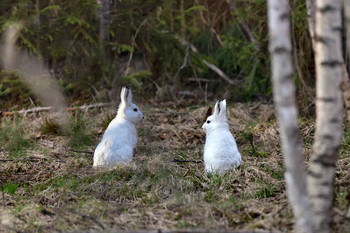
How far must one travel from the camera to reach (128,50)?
9.42 m

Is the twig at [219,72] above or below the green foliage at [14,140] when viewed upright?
above

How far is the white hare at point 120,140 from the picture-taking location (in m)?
5.48

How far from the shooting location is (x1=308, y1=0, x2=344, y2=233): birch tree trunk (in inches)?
105

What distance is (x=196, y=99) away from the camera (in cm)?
932

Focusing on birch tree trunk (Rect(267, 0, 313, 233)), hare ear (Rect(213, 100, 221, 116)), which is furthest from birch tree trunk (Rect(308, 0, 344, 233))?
hare ear (Rect(213, 100, 221, 116))

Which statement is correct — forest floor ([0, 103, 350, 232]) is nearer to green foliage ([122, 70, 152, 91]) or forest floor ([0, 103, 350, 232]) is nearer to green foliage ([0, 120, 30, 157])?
green foliage ([0, 120, 30, 157])

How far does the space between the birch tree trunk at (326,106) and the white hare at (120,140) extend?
304 cm

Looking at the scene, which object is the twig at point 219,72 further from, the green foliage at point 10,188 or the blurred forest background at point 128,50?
the green foliage at point 10,188

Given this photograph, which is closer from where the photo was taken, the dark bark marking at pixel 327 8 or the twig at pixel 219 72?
the dark bark marking at pixel 327 8

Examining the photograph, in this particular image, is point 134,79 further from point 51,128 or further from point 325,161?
point 325,161

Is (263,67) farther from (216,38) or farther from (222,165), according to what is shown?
(222,165)

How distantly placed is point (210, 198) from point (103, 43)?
5.56m

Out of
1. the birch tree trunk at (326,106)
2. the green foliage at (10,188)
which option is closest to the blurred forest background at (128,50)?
the green foliage at (10,188)

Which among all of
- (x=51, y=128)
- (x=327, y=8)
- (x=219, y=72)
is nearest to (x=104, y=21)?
(x=219, y=72)
